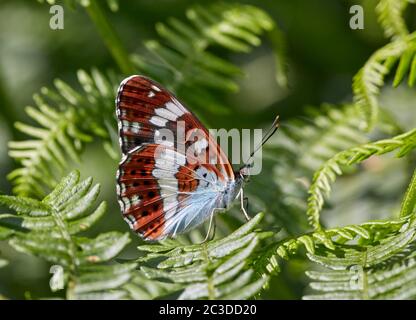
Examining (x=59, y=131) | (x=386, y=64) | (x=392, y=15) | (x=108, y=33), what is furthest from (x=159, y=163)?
(x=392, y=15)

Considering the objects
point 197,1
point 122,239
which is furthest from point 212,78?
point 122,239

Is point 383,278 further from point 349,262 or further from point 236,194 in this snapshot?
point 236,194

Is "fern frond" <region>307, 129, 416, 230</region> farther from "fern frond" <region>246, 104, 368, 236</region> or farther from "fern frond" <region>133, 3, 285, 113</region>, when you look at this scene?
"fern frond" <region>133, 3, 285, 113</region>

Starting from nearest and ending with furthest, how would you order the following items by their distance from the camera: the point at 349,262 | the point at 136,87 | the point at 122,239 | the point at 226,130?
the point at 122,239 → the point at 349,262 → the point at 136,87 → the point at 226,130

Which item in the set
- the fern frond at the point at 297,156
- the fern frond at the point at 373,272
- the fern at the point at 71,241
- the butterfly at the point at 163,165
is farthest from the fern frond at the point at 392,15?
the fern at the point at 71,241

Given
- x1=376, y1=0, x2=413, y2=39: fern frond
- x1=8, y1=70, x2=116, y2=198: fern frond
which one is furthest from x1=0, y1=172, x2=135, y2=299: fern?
x1=376, y1=0, x2=413, y2=39: fern frond
